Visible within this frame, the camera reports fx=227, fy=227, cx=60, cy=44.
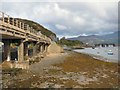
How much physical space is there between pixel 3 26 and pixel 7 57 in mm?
13711

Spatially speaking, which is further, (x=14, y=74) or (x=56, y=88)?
(x=14, y=74)

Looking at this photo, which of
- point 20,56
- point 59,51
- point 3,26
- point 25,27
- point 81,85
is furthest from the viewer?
point 59,51

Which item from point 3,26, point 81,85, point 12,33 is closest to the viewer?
point 81,85

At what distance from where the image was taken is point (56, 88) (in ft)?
66.5

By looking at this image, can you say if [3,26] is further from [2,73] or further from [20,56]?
[20,56]

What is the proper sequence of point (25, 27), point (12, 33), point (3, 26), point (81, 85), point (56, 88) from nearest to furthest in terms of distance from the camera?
point (56, 88) → point (81, 85) → point (3, 26) → point (12, 33) → point (25, 27)

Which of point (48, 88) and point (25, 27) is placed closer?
point (48, 88)

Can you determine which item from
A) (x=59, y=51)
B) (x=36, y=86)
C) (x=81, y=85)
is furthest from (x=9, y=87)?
(x=59, y=51)

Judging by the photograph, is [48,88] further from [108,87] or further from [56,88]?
[108,87]

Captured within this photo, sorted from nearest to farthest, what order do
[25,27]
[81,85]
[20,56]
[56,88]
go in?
[56,88]
[81,85]
[20,56]
[25,27]

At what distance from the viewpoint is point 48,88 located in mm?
20422

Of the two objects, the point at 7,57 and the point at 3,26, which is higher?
the point at 3,26

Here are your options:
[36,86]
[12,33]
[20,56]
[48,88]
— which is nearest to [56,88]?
[48,88]

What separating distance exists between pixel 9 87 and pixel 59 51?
241 ft
